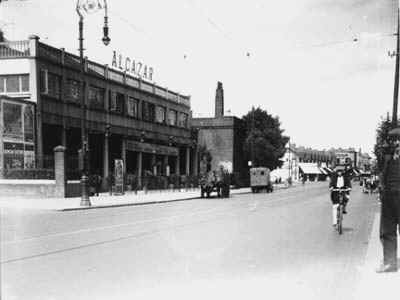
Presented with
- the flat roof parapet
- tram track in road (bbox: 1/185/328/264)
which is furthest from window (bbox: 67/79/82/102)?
tram track in road (bbox: 1/185/328/264)

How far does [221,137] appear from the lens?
215 ft

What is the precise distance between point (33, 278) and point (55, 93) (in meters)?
28.0

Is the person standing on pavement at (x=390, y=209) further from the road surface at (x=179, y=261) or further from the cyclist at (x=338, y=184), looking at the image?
the cyclist at (x=338, y=184)

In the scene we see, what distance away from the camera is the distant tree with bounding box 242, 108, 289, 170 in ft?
209

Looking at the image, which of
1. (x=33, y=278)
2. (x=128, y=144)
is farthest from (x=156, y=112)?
(x=33, y=278)

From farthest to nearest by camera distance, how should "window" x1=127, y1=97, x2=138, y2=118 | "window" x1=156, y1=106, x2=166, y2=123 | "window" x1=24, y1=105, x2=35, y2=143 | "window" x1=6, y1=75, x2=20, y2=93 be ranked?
1. "window" x1=156, y1=106, x2=166, y2=123
2. "window" x1=127, y1=97, x2=138, y2=118
3. "window" x1=6, y1=75, x2=20, y2=93
4. "window" x1=24, y1=105, x2=35, y2=143

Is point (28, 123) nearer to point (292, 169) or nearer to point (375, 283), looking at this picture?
point (375, 283)

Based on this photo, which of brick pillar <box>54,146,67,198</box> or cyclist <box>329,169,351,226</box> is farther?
brick pillar <box>54,146,67,198</box>

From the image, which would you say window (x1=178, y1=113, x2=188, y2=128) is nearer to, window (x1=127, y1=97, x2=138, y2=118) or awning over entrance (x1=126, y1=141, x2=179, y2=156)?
awning over entrance (x1=126, y1=141, x2=179, y2=156)

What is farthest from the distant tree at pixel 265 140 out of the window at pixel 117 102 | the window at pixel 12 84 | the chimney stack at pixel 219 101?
the window at pixel 12 84

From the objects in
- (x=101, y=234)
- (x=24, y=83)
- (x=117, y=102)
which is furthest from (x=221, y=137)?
(x=101, y=234)

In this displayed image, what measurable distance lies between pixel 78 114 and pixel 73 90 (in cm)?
174

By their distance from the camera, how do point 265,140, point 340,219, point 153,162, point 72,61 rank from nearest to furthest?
point 340,219 < point 72,61 < point 153,162 < point 265,140

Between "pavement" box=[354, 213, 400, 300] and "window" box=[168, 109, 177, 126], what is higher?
"window" box=[168, 109, 177, 126]
